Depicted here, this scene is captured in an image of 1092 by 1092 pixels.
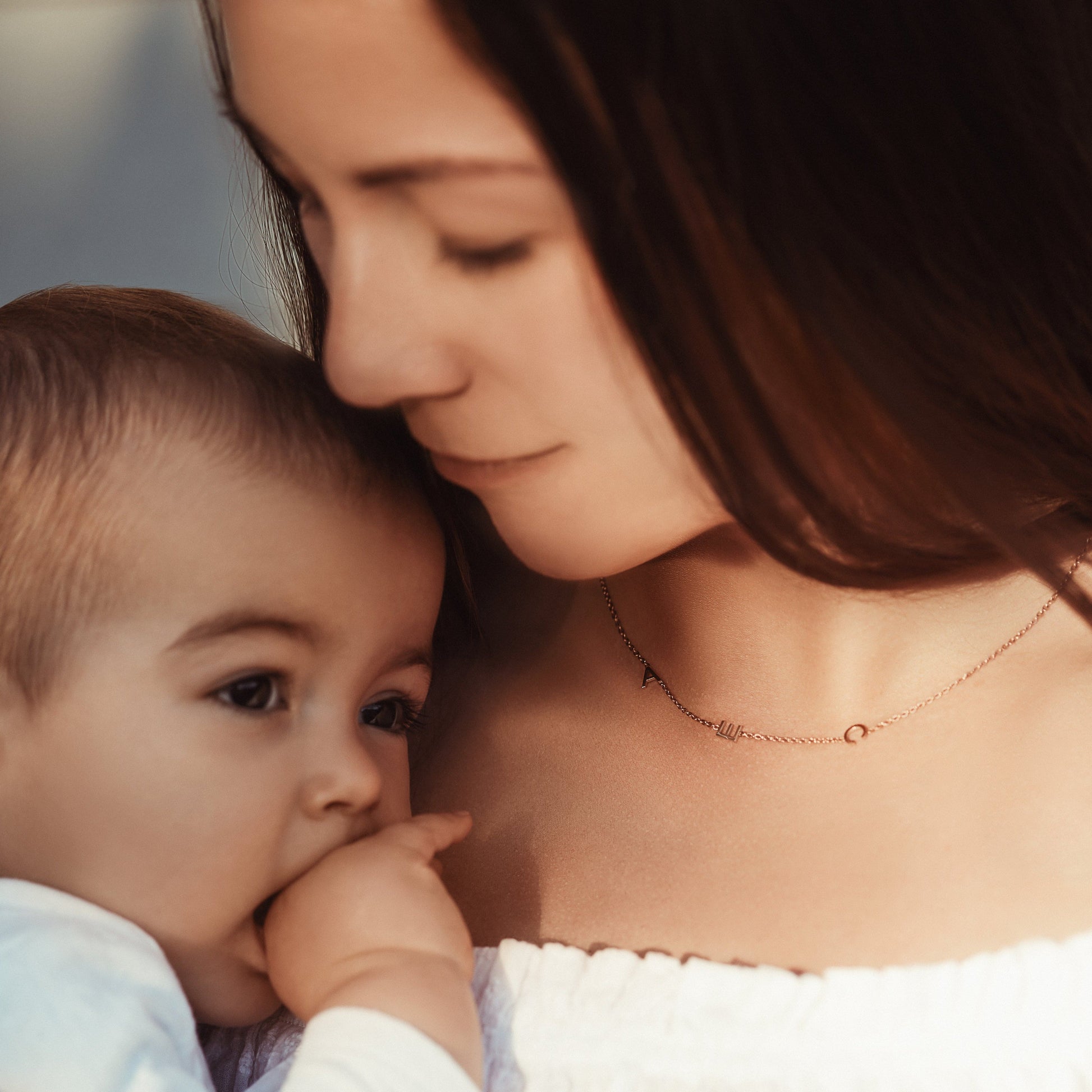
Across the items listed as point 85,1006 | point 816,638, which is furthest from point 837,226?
point 85,1006

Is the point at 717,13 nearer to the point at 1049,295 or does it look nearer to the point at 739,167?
the point at 739,167

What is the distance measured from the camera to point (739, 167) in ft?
2.25

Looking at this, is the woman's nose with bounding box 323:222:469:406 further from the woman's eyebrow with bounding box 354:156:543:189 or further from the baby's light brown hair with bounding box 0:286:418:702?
the baby's light brown hair with bounding box 0:286:418:702

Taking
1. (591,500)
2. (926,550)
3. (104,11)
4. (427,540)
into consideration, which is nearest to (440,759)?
(427,540)

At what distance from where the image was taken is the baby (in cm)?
81

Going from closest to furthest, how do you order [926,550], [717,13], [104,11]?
[717,13]
[926,550]
[104,11]

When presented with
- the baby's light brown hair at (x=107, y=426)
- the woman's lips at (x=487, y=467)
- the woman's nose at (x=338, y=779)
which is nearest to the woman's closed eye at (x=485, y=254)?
the woman's lips at (x=487, y=467)

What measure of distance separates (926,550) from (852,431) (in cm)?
16

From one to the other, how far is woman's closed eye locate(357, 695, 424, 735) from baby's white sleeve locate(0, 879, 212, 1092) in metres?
0.26

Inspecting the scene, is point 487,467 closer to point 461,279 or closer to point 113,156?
point 461,279

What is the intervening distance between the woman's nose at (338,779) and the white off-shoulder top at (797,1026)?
19 centimetres

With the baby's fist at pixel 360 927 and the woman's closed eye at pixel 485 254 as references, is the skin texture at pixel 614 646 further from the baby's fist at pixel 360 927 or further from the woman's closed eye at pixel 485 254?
the baby's fist at pixel 360 927

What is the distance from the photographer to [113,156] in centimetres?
239

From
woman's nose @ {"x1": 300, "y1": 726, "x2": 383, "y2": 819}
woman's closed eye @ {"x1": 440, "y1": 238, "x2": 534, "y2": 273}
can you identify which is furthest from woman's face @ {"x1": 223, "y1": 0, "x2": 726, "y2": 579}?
woman's nose @ {"x1": 300, "y1": 726, "x2": 383, "y2": 819}
